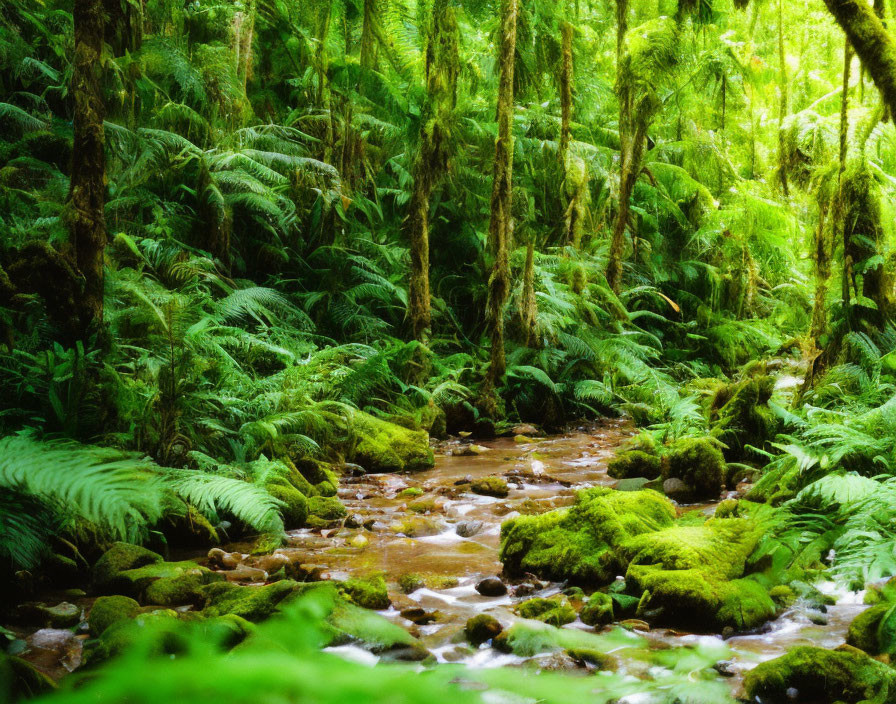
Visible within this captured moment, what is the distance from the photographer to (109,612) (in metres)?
3.12

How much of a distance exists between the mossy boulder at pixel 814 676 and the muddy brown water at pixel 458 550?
4.8 inches

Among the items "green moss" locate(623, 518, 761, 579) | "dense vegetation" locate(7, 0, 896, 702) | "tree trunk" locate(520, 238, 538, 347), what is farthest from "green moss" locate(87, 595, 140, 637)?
"tree trunk" locate(520, 238, 538, 347)

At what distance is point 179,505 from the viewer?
4.23 m

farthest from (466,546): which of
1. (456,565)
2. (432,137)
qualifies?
(432,137)

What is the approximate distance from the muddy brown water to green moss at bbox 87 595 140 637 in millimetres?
87

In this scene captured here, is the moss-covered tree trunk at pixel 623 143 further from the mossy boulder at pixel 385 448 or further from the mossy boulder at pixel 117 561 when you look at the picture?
the mossy boulder at pixel 117 561

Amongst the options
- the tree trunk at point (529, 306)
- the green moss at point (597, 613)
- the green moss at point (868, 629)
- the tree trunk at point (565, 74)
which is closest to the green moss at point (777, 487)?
the green moss at point (868, 629)

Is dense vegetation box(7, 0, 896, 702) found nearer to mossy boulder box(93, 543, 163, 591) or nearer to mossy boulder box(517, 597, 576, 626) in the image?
mossy boulder box(93, 543, 163, 591)

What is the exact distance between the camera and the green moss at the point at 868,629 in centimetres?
290

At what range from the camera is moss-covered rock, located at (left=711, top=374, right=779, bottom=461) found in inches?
263

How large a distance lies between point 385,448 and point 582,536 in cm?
324

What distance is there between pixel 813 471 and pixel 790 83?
59.8 ft

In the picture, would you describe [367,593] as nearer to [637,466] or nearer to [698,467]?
[698,467]

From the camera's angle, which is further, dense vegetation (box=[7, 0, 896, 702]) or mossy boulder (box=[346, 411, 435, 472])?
mossy boulder (box=[346, 411, 435, 472])
